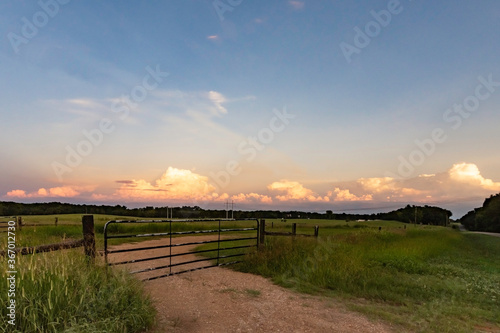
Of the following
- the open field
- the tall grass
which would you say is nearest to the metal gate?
the open field

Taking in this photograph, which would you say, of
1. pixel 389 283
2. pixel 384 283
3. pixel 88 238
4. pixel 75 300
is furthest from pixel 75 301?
pixel 389 283

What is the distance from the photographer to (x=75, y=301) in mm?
5328

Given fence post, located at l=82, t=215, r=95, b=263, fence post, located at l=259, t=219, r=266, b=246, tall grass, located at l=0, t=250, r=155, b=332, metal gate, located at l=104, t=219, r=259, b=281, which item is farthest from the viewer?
fence post, located at l=259, t=219, r=266, b=246

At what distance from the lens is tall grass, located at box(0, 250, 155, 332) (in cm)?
479

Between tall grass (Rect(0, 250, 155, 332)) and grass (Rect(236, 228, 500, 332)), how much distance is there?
16.0ft

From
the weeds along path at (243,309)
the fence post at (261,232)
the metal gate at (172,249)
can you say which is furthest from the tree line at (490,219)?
the weeds along path at (243,309)

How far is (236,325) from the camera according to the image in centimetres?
650

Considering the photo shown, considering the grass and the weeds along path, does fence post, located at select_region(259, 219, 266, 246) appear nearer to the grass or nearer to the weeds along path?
the grass

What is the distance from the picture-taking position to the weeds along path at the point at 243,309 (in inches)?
256

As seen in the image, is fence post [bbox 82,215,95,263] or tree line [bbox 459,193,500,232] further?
tree line [bbox 459,193,500,232]

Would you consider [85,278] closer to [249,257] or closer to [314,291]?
[314,291]

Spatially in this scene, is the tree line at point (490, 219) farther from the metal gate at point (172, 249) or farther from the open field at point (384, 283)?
the open field at point (384, 283)

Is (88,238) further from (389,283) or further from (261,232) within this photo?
(389,283)

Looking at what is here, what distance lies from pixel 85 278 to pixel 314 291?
5.93 metres
